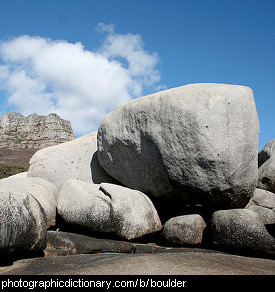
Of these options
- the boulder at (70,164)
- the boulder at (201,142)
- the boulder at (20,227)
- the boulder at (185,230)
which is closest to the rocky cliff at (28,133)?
the boulder at (70,164)

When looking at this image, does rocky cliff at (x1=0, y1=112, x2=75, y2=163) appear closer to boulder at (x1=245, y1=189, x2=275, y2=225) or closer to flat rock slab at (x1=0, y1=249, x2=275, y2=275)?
boulder at (x1=245, y1=189, x2=275, y2=225)

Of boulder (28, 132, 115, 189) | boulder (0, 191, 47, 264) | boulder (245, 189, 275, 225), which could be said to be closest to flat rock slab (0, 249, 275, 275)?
boulder (0, 191, 47, 264)

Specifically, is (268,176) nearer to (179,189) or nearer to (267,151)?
(267,151)

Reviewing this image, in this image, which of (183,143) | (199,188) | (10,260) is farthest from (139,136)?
(10,260)

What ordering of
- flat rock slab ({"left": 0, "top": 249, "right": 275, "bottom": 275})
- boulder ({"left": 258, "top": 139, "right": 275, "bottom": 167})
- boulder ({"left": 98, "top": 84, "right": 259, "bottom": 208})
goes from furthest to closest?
boulder ({"left": 258, "top": 139, "right": 275, "bottom": 167}) < boulder ({"left": 98, "top": 84, "right": 259, "bottom": 208}) < flat rock slab ({"left": 0, "top": 249, "right": 275, "bottom": 275})

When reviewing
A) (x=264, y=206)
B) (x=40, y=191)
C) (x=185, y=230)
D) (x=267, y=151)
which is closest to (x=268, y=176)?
(x=264, y=206)

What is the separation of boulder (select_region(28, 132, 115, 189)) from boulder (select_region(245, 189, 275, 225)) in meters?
3.60

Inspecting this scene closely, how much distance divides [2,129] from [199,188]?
3620 inches

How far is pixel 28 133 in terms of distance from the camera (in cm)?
8506

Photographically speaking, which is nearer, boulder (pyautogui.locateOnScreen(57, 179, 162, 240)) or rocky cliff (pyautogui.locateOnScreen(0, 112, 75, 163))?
boulder (pyautogui.locateOnScreen(57, 179, 162, 240))

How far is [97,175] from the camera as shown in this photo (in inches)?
329

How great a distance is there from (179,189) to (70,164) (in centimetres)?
365

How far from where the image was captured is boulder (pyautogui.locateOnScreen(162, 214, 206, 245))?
5684 millimetres

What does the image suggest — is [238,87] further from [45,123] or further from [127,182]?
[45,123]
